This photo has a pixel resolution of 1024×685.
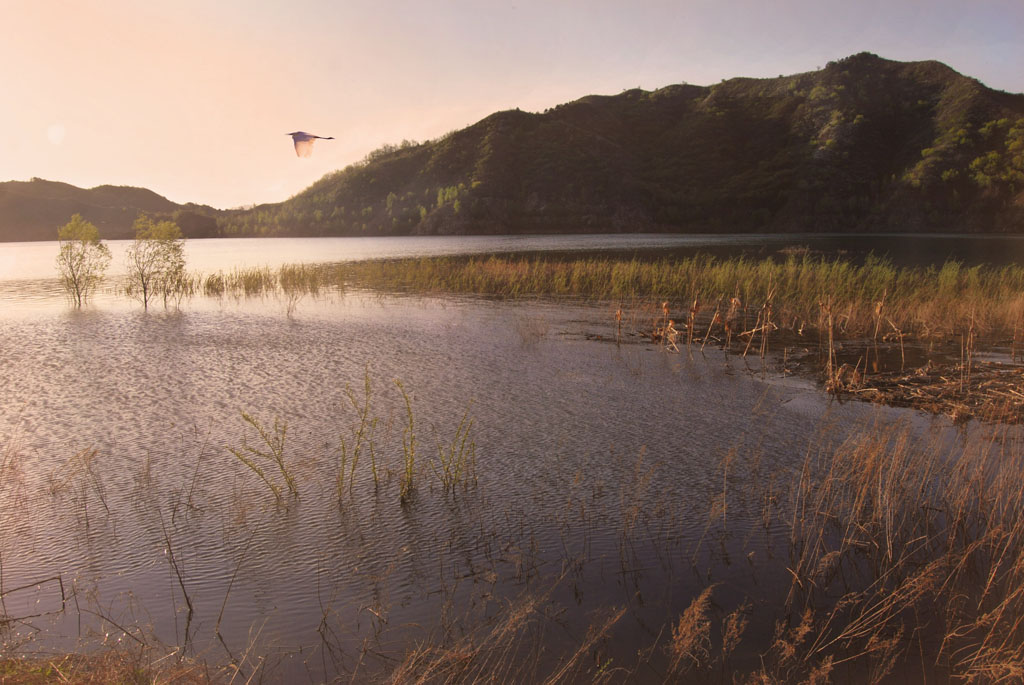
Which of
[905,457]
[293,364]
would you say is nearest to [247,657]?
[905,457]

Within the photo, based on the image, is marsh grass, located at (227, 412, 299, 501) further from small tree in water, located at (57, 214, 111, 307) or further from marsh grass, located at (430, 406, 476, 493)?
small tree in water, located at (57, 214, 111, 307)

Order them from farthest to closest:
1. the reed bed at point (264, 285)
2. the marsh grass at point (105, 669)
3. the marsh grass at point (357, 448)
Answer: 1. the reed bed at point (264, 285)
2. the marsh grass at point (357, 448)
3. the marsh grass at point (105, 669)

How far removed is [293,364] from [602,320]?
8758 millimetres

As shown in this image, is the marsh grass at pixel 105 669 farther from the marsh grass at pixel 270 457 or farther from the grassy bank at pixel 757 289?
the grassy bank at pixel 757 289

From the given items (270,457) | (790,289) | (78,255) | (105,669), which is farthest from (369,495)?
(78,255)

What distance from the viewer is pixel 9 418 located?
8250mm

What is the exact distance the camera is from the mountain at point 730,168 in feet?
254

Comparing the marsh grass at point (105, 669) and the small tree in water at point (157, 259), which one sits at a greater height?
the small tree in water at point (157, 259)

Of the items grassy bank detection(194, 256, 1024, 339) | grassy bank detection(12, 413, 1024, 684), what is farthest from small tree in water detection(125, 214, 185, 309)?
grassy bank detection(12, 413, 1024, 684)

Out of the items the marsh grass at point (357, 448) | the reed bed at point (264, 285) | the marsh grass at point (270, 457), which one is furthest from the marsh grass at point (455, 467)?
the reed bed at point (264, 285)

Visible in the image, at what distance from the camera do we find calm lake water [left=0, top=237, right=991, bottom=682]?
4.07 m

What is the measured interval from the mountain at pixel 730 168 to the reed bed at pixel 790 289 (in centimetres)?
6254

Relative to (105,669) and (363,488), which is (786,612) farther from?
(105,669)

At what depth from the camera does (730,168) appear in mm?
99500
